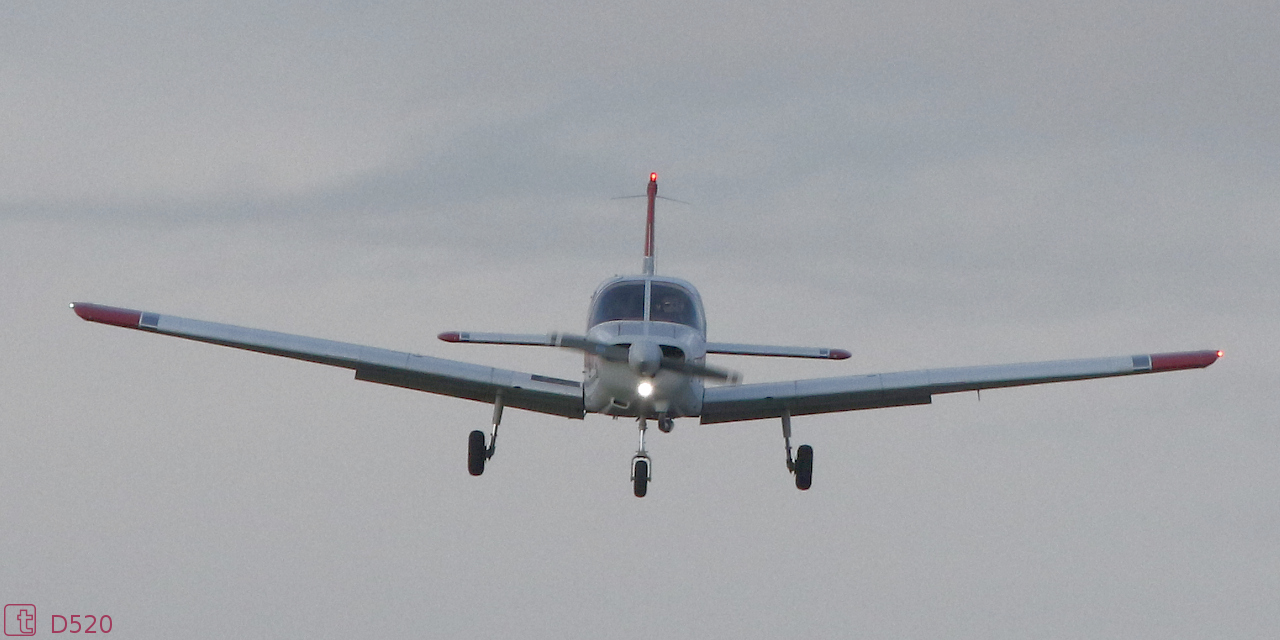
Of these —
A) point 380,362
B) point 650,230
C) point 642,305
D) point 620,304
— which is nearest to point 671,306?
point 642,305

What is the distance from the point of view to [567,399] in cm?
2094

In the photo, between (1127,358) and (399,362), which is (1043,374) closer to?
(1127,358)

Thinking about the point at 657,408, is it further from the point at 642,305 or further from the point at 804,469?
the point at 804,469

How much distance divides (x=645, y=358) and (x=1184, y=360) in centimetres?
809

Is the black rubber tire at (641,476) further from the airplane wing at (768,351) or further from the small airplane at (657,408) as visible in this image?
the airplane wing at (768,351)

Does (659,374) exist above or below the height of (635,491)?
above

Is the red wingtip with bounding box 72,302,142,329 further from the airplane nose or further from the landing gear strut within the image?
the landing gear strut

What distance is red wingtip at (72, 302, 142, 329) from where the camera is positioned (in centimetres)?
2156

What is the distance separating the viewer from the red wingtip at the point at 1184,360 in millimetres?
21688

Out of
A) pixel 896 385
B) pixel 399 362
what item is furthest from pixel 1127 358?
pixel 399 362

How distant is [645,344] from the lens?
60.9ft

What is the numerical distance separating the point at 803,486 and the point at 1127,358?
4.80 meters

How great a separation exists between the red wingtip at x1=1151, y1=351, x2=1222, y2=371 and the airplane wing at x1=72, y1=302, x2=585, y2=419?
7914 mm

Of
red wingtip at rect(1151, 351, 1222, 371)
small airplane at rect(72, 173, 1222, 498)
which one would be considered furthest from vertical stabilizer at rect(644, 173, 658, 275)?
red wingtip at rect(1151, 351, 1222, 371)
